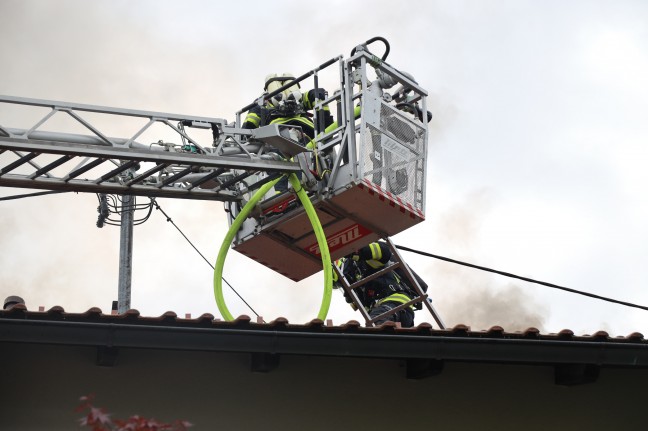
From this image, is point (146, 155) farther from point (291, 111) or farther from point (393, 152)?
point (393, 152)

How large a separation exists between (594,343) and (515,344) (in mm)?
642

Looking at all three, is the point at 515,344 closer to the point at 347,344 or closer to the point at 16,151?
the point at 347,344

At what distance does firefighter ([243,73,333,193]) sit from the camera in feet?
42.6

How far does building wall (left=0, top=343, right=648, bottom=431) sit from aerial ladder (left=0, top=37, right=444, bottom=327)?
219 cm

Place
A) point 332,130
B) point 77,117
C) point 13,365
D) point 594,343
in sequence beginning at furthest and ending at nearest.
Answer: point 332,130 < point 77,117 < point 594,343 < point 13,365

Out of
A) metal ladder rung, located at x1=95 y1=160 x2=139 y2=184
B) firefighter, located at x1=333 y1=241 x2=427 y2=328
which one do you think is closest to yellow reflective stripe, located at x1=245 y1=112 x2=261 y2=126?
metal ladder rung, located at x1=95 y1=160 x2=139 y2=184

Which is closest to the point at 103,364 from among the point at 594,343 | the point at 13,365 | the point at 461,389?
the point at 13,365

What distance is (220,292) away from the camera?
12797mm

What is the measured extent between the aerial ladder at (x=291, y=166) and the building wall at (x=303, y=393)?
2192mm

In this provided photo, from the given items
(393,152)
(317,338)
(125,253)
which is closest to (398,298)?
(393,152)

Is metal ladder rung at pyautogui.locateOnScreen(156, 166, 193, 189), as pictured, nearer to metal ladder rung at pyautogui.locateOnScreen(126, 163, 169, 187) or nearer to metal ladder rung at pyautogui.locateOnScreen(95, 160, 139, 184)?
metal ladder rung at pyautogui.locateOnScreen(126, 163, 169, 187)

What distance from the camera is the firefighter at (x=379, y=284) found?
1409 cm

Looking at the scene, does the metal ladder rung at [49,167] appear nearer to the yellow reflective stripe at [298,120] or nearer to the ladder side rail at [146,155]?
the ladder side rail at [146,155]

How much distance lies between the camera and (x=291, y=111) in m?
13.2
